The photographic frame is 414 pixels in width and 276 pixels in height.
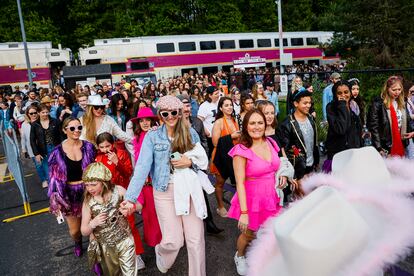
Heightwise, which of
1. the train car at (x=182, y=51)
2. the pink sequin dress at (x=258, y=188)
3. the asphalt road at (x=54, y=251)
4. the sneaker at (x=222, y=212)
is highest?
the train car at (x=182, y=51)

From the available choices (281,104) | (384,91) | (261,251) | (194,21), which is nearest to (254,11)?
(194,21)

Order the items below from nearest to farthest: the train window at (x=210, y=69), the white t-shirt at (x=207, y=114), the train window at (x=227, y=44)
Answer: the white t-shirt at (x=207, y=114) < the train window at (x=210, y=69) < the train window at (x=227, y=44)

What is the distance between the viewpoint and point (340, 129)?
4.36 meters

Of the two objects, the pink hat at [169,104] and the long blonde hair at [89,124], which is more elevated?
the pink hat at [169,104]

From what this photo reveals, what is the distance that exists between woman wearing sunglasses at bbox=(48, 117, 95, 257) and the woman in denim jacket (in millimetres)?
1044

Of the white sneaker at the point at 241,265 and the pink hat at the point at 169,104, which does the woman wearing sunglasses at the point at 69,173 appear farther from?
the white sneaker at the point at 241,265

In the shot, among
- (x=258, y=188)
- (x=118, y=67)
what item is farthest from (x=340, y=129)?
(x=118, y=67)

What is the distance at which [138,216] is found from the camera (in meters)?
5.70

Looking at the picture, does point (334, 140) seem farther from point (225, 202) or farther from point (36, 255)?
point (36, 255)

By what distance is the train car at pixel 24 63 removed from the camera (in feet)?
80.1

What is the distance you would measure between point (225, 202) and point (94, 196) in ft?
9.44

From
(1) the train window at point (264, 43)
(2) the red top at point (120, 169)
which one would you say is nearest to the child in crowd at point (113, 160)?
(2) the red top at point (120, 169)

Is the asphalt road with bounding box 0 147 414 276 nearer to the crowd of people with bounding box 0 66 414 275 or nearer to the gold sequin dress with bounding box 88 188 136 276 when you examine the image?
the crowd of people with bounding box 0 66 414 275

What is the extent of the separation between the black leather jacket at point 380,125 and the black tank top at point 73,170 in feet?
12.9
